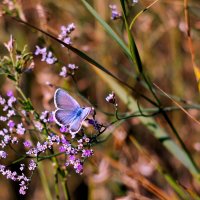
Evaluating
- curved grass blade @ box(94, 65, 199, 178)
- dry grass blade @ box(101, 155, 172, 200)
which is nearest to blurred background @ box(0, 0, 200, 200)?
dry grass blade @ box(101, 155, 172, 200)

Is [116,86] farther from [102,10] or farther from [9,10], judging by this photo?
[102,10]

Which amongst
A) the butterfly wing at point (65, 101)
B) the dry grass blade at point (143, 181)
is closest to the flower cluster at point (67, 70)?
the butterfly wing at point (65, 101)

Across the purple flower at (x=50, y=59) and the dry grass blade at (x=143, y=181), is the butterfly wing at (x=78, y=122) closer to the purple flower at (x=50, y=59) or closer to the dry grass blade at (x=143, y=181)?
the purple flower at (x=50, y=59)

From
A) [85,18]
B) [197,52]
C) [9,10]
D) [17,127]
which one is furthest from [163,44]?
[17,127]

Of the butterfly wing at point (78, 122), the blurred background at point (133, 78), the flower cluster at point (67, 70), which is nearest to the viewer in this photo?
the butterfly wing at point (78, 122)

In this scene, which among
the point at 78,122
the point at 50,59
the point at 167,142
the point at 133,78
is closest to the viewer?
the point at 78,122

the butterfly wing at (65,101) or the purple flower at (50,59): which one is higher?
the purple flower at (50,59)

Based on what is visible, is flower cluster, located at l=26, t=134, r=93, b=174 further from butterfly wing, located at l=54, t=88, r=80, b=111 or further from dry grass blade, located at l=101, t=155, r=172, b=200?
dry grass blade, located at l=101, t=155, r=172, b=200

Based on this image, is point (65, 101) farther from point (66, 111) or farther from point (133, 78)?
point (133, 78)

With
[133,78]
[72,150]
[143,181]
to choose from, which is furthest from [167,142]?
[133,78]
